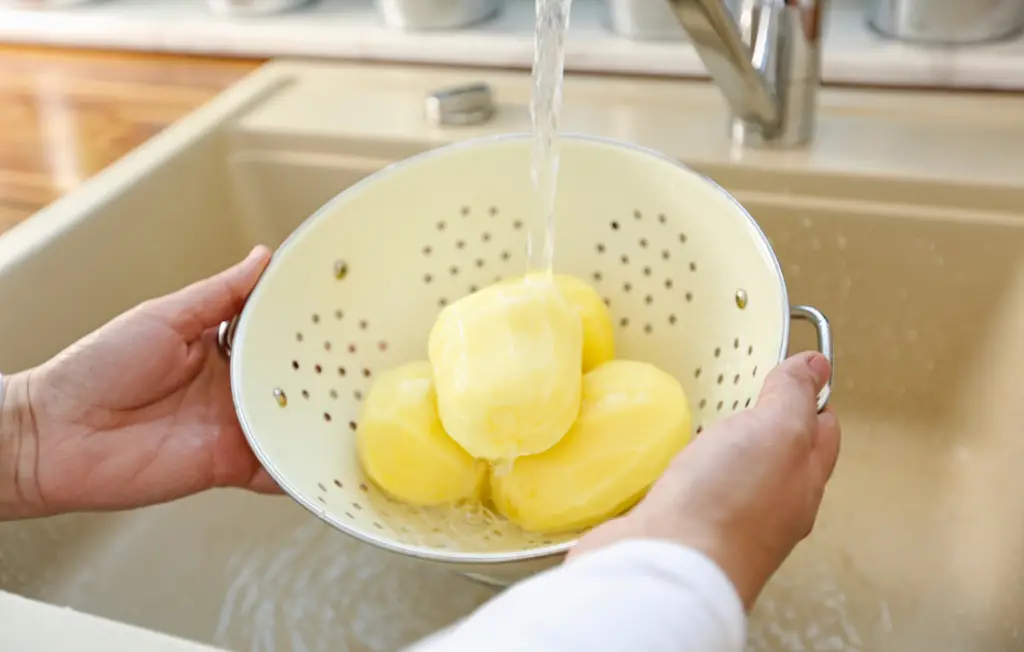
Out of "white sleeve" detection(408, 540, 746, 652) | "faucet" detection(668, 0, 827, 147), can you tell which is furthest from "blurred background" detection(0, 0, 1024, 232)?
"white sleeve" detection(408, 540, 746, 652)

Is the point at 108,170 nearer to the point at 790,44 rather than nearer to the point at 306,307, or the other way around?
the point at 306,307

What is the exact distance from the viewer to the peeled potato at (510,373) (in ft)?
1.65

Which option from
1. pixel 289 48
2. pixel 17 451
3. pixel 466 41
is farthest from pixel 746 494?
pixel 289 48

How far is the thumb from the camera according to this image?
60cm

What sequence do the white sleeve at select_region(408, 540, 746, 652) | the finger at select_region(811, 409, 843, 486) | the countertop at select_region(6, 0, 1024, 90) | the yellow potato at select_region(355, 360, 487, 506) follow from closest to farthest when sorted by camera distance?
the white sleeve at select_region(408, 540, 746, 652)
the finger at select_region(811, 409, 843, 486)
the yellow potato at select_region(355, 360, 487, 506)
the countertop at select_region(6, 0, 1024, 90)

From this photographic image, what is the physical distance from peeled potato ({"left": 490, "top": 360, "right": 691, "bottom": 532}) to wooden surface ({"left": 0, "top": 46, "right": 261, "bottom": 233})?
47cm

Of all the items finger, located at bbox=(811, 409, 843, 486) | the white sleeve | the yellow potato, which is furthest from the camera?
the yellow potato

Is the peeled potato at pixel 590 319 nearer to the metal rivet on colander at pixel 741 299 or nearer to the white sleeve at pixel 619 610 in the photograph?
the metal rivet on colander at pixel 741 299

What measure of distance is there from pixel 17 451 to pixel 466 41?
1.65ft

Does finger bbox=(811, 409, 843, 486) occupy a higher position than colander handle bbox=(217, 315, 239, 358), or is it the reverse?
finger bbox=(811, 409, 843, 486)

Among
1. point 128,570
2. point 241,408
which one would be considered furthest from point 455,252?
point 128,570

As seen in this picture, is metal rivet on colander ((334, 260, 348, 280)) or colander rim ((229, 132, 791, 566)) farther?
metal rivet on colander ((334, 260, 348, 280))

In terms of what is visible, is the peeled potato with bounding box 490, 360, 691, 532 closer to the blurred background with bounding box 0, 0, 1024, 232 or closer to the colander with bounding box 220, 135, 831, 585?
the colander with bounding box 220, 135, 831, 585

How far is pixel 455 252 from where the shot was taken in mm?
646
